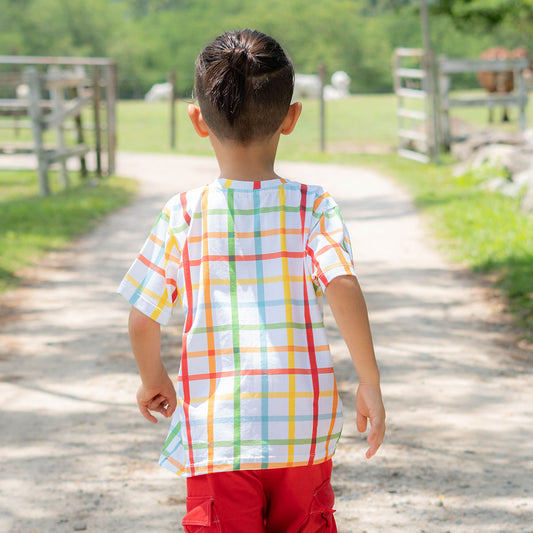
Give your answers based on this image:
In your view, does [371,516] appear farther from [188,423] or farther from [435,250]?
[435,250]

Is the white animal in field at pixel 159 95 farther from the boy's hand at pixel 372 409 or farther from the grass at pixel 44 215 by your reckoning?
the boy's hand at pixel 372 409

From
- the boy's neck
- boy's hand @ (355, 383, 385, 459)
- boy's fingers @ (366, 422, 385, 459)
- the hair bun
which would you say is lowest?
boy's fingers @ (366, 422, 385, 459)

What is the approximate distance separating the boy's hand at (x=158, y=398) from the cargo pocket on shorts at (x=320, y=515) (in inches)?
16.0

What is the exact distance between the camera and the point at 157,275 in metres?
1.84

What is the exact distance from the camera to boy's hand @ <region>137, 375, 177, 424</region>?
192 centimetres

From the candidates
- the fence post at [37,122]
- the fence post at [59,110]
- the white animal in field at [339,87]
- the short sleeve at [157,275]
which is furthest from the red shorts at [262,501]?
the white animal in field at [339,87]

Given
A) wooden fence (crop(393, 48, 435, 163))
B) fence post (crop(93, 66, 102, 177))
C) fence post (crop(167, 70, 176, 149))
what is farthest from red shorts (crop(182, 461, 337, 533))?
fence post (crop(167, 70, 176, 149))

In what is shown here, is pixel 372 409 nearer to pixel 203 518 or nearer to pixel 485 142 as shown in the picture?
pixel 203 518

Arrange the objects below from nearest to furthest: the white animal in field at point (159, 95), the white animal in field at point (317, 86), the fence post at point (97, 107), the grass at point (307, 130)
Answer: the fence post at point (97, 107) < the grass at point (307, 130) < the white animal in field at point (317, 86) < the white animal in field at point (159, 95)

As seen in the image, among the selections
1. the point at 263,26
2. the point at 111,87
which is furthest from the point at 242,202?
the point at 263,26

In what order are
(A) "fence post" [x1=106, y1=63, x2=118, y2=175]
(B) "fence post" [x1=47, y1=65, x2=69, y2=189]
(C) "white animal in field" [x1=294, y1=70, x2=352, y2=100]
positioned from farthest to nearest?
(C) "white animal in field" [x1=294, y1=70, x2=352, y2=100], (A) "fence post" [x1=106, y1=63, x2=118, y2=175], (B) "fence post" [x1=47, y1=65, x2=69, y2=189]

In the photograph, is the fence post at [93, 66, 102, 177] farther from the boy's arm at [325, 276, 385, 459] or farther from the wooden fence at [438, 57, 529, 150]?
the boy's arm at [325, 276, 385, 459]

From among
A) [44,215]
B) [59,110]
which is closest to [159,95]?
[59,110]

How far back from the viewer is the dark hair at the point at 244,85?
1.73m
